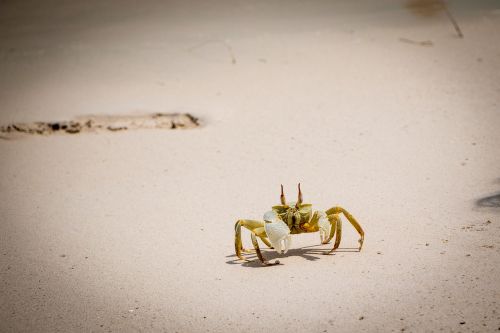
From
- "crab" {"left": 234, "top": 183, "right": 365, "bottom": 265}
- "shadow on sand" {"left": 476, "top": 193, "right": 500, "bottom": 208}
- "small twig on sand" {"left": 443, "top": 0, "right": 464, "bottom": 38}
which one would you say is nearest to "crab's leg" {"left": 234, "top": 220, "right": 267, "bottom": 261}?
"crab" {"left": 234, "top": 183, "right": 365, "bottom": 265}

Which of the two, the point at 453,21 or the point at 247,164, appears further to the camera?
the point at 453,21

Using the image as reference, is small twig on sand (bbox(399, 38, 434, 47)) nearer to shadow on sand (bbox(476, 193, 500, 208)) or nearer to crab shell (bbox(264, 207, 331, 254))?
shadow on sand (bbox(476, 193, 500, 208))

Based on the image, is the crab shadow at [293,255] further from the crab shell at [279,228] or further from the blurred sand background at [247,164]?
the crab shell at [279,228]

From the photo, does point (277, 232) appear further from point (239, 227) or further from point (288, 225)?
point (239, 227)

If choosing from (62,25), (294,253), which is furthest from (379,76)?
(62,25)

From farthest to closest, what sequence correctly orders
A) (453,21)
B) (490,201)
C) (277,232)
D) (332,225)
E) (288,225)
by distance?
(453,21) < (490,201) < (332,225) < (288,225) < (277,232)

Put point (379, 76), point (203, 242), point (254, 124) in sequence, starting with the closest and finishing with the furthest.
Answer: point (203, 242), point (254, 124), point (379, 76)

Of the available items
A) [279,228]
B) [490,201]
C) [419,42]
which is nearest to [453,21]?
[419,42]

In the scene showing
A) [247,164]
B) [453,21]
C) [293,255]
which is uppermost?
[453,21]

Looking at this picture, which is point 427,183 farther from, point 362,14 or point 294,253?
point 362,14
